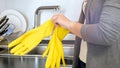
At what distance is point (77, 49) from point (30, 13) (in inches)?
33.5

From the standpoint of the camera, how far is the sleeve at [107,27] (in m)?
0.59

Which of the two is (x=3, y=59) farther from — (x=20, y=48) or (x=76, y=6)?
(x=76, y=6)

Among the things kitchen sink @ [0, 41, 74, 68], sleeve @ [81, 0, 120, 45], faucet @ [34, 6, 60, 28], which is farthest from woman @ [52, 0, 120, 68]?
faucet @ [34, 6, 60, 28]

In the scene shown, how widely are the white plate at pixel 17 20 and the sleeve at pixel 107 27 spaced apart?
1021 mm

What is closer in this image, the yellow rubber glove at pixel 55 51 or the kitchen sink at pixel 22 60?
the yellow rubber glove at pixel 55 51

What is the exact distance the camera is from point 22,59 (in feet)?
4.04

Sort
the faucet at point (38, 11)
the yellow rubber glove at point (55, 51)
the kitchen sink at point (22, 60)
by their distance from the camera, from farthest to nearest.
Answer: the faucet at point (38, 11) < the kitchen sink at point (22, 60) < the yellow rubber glove at point (55, 51)

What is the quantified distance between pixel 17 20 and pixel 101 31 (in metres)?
1.10

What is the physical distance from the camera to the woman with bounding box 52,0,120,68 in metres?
0.60

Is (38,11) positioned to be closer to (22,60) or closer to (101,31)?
(22,60)

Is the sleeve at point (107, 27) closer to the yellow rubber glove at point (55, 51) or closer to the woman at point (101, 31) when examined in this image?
the woman at point (101, 31)

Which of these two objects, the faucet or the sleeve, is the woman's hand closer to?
the sleeve

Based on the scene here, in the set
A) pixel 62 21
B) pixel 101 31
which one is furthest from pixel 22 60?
pixel 101 31

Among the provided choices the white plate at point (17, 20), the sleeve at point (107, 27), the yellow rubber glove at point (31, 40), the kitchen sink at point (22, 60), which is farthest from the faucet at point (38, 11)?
the sleeve at point (107, 27)
